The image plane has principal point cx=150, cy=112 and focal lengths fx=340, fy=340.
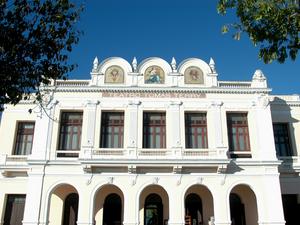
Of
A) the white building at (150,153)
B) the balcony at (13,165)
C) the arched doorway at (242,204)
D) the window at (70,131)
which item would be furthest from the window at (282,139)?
the balcony at (13,165)

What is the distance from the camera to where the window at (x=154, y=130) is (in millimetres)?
21219

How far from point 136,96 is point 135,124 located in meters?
1.91

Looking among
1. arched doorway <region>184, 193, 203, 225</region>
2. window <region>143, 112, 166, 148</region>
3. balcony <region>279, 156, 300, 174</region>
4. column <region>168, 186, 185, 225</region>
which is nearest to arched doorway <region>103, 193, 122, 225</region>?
column <region>168, 186, 185, 225</region>

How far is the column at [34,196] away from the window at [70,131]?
211cm

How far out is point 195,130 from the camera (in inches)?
850

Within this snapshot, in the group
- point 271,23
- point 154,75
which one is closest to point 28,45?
point 271,23

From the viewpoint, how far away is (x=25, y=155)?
73.7 feet

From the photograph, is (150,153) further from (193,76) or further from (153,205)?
(193,76)

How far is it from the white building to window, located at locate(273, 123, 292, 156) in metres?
0.17

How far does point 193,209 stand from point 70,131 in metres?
9.21

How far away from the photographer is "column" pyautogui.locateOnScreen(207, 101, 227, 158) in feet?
65.7

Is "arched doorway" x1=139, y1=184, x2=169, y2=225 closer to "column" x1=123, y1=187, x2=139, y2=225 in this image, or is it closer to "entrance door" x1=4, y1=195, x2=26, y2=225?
"column" x1=123, y1=187, x2=139, y2=225

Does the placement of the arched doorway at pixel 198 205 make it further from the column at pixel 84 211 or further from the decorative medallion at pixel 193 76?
the decorative medallion at pixel 193 76

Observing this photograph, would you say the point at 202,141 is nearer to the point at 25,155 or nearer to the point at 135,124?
the point at 135,124
